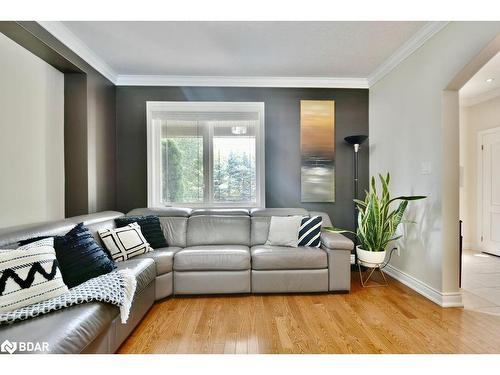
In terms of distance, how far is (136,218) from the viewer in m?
3.00

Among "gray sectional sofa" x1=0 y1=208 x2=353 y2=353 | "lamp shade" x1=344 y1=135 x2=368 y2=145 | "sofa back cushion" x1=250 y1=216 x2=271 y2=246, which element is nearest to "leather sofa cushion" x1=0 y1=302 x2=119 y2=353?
"gray sectional sofa" x1=0 y1=208 x2=353 y2=353

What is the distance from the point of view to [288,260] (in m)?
2.70

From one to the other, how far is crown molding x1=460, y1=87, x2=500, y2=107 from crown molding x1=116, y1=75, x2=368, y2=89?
7.10ft

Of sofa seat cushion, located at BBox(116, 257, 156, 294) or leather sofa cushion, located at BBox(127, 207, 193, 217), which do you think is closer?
sofa seat cushion, located at BBox(116, 257, 156, 294)

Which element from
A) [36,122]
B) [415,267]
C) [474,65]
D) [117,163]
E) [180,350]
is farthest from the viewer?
[117,163]

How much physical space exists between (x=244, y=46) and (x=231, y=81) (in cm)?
84

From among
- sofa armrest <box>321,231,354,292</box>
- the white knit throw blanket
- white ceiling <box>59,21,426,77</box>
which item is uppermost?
white ceiling <box>59,21,426,77</box>

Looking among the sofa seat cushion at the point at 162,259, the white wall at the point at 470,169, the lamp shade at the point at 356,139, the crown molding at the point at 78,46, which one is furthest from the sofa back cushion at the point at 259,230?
the white wall at the point at 470,169

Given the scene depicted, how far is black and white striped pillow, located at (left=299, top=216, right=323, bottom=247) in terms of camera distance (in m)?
2.93

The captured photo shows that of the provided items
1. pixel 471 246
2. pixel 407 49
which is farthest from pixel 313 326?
pixel 471 246

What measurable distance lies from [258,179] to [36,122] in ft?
8.48

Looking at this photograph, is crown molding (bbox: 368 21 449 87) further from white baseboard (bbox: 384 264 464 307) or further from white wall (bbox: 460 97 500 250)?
white baseboard (bbox: 384 264 464 307)
